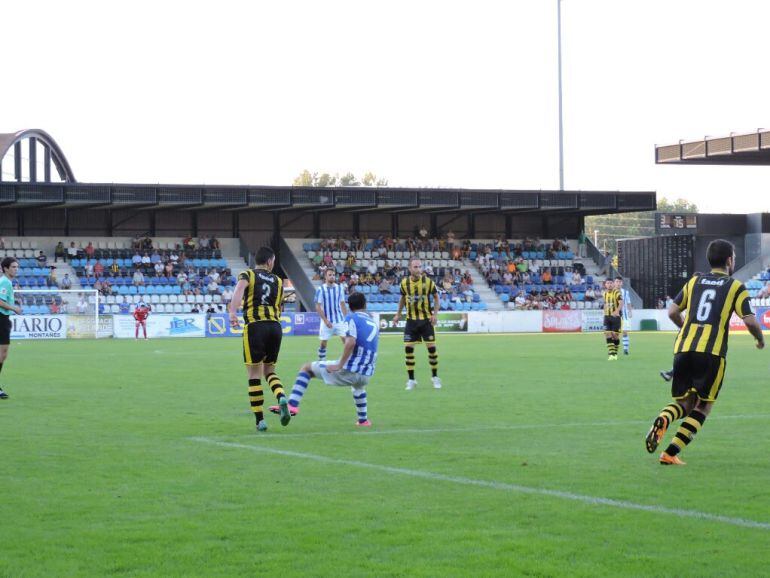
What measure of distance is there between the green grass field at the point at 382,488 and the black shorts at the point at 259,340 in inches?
32.6

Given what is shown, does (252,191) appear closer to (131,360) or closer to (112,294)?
(112,294)

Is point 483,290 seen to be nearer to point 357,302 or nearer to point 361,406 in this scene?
point 361,406

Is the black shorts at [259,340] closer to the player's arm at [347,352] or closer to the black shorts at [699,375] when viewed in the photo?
the player's arm at [347,352]

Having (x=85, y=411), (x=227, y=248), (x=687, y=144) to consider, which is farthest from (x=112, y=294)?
(x=85, y=411)

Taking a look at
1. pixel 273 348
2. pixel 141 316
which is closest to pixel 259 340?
pixel 273 348

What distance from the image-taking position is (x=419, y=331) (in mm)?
20578

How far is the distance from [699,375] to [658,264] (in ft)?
176

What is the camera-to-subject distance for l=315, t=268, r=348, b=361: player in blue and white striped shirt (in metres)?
24.8

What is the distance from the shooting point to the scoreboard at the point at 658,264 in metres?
61.5

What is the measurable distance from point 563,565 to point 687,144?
179ft

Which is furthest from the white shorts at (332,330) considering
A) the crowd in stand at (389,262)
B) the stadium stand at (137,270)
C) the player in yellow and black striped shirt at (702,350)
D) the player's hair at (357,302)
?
the crowd in stand at (389,262)

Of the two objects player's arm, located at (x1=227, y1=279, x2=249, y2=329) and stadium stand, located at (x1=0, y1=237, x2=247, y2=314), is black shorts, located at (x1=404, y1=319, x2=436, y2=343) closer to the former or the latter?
player's arm, located at (x1=227, y1=279, x2=249, y2=329)

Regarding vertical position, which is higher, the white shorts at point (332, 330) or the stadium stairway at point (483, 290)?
the stadium stairway at point (483, 290)

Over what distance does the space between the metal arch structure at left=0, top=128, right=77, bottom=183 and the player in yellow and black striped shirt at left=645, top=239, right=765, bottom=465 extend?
56352mm
